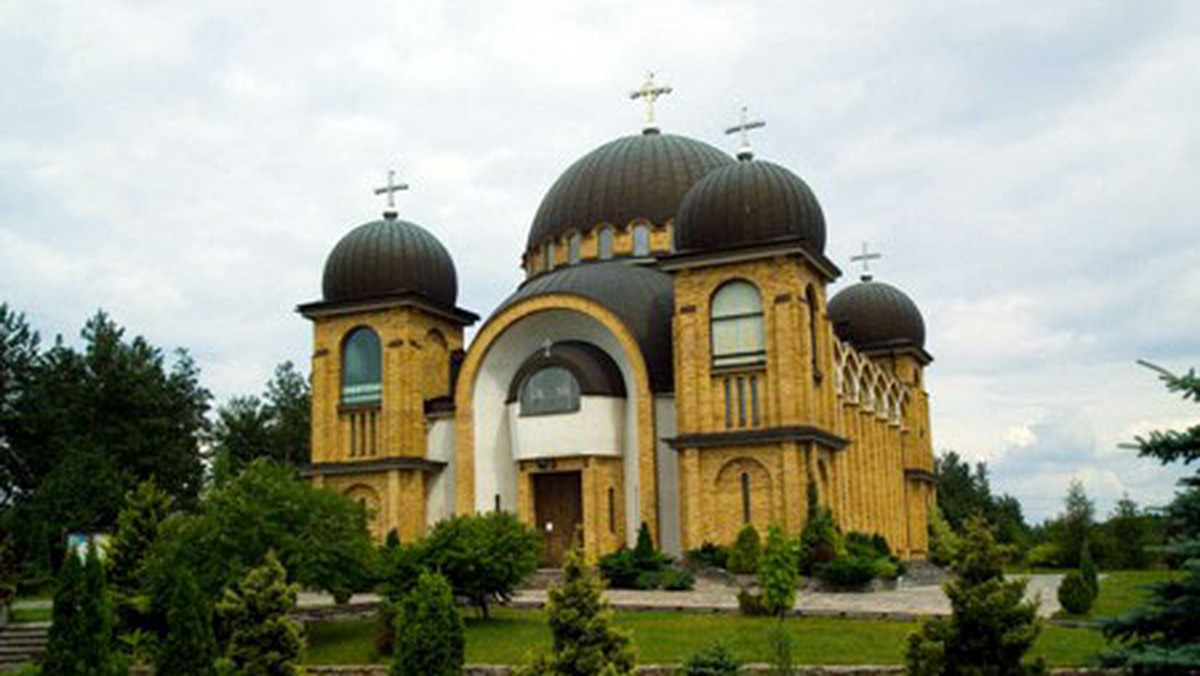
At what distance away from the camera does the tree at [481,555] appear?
2297 cm

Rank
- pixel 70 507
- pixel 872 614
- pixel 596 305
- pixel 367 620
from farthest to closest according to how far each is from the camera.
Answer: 1. pixel 70 507
2. pixel 596 305
3. pixel 367 620
4. pixel 872 614

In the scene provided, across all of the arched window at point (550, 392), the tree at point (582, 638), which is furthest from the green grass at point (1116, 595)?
the arched window at point (550, 392)

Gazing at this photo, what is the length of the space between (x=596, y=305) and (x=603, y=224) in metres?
7.43

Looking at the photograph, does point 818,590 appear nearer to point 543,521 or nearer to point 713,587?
point 713,587

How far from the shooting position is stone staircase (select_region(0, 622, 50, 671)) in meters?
22.4

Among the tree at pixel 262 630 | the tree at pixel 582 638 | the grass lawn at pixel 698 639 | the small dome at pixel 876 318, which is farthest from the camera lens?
the small dome at pixel 876 318

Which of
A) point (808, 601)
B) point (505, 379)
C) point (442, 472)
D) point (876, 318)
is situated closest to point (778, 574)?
point (808, 601)

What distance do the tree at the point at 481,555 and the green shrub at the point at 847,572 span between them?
8.26m

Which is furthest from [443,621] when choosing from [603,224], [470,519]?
[603,224]

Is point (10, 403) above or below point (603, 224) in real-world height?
below

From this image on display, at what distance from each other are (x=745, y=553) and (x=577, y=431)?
258 inches

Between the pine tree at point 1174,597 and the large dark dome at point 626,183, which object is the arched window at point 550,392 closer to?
the large dark dome at point 626,183

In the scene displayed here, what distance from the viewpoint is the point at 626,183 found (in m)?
42.3

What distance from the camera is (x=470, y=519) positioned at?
24078 mm
